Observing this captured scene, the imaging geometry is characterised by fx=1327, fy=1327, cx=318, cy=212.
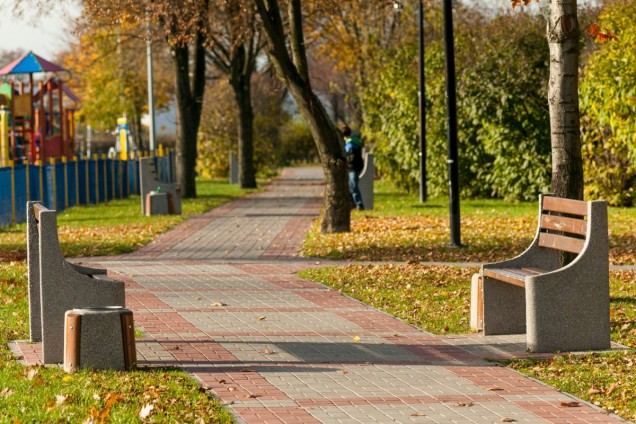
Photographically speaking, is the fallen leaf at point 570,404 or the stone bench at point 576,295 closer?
the fallen leaf at point 570,404

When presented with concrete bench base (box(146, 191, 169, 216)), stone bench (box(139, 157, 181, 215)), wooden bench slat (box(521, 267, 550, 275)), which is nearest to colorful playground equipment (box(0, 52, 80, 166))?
stone bench (box(139, 157, 181, 215))

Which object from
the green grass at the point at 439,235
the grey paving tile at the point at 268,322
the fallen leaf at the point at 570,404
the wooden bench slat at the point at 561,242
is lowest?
the fallen leaf at the point at 570,404

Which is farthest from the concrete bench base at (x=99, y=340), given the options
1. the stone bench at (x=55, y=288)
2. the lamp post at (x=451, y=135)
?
the lamp post at (x=451, y=135)

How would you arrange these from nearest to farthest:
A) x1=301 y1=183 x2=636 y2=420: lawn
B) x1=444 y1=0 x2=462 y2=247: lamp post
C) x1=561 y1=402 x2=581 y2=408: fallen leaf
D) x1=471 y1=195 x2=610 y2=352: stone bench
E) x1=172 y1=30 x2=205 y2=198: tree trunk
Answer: x1=561 y1=402 x2=581 y2=408: fallen leaf
x1=301 y1=183 x2=636 y2=420: lawn
x1=471 y1=195 x2=610 y2=352: stone bench
x1=444 y1=0 x2=462 y2=247: lamp post
x1=172 y1=30 x2=205 y2=198: tree trunk

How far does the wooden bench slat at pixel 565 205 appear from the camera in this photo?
980 cm

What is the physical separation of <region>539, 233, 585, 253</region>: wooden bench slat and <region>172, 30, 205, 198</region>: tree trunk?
23801mm

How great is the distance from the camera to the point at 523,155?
28.5 metres

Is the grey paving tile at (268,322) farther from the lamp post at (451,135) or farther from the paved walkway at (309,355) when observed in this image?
the lamp post at (451,135)

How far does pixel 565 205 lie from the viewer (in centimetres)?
1016

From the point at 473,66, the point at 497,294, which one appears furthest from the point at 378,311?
the point at 473,66

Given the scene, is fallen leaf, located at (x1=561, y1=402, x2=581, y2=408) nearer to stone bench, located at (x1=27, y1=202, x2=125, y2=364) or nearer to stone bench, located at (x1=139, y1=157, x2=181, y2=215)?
stone bench, located at (x1=27, y1=202, x2=125, y2=364)

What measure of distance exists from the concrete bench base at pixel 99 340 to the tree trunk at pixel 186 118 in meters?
25.3

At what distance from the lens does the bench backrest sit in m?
9.82

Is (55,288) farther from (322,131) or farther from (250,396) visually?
(322,131)
